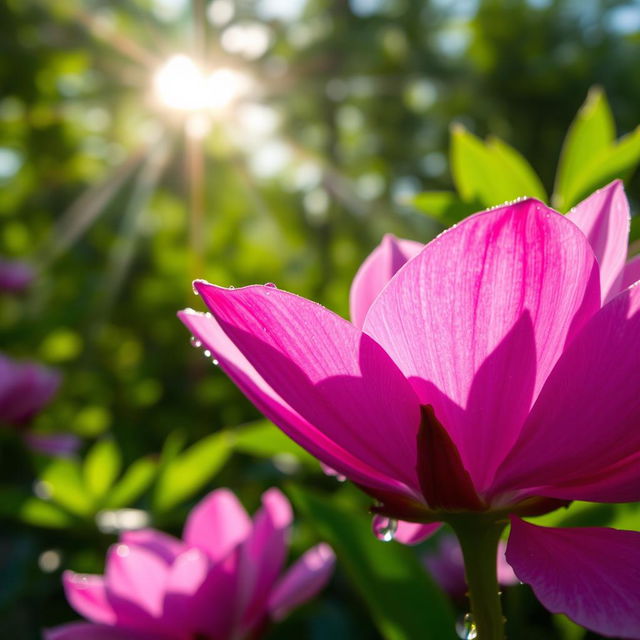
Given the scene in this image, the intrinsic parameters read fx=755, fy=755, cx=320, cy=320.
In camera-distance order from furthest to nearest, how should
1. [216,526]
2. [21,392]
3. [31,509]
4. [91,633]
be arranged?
1. [21,392]
2. [31,509]
3. [216,526]
4. [91,633]

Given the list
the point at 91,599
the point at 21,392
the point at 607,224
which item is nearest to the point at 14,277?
the point at 21,392

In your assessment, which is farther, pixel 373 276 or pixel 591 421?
pixel 373 276

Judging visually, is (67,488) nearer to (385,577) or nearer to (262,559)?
(262,559)

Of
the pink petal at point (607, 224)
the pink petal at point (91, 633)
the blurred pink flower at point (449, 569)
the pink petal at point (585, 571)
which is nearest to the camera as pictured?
the pink petal at point (585, 571)

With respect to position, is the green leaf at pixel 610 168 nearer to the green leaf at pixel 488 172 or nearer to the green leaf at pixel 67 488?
the green leaf at pixel 488 172

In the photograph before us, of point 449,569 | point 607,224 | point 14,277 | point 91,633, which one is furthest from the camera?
point 14,277

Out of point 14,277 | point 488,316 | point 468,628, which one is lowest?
point 468,628

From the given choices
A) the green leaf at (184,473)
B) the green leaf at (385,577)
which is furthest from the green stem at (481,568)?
the green leaf at (184,473)
